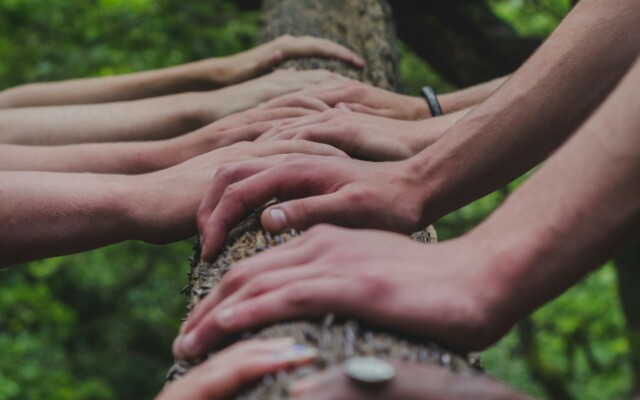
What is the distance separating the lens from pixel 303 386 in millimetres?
982

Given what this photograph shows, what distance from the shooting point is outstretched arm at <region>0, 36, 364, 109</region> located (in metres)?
3.26

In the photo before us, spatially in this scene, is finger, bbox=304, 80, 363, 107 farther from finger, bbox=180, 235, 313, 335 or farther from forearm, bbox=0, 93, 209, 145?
finger, bbox=180, 235, 313, 335

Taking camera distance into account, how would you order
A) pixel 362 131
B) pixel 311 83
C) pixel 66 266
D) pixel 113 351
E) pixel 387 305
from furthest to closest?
pixel 113 351, pixel 66 266, pixel 311 83, pixel 362 131, pixel 387 305

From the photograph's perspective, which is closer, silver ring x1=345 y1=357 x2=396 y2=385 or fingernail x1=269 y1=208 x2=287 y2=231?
silver ring x1=345 y1=357 x2=396 y2=385

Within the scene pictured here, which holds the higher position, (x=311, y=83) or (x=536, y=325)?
(x=536, y=325)

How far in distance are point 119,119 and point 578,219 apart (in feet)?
7.52

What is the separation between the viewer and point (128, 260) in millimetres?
8586

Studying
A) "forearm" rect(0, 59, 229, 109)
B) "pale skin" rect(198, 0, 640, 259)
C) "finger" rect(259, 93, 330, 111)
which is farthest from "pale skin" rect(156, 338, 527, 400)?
"forearm" rect(0, 59, 229, 109)

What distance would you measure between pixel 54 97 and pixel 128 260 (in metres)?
5.21

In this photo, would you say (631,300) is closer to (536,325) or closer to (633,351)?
(633,351)

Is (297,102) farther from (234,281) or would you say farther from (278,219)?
(234,281)

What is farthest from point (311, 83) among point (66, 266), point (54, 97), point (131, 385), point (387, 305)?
point (131, 385)

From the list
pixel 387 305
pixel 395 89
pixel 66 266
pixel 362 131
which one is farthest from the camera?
pixel 66 266

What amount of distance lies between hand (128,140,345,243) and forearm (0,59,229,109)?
4.81 feet
